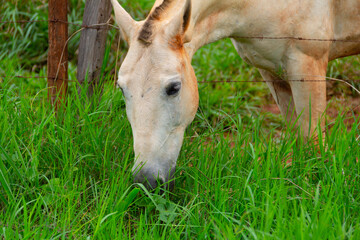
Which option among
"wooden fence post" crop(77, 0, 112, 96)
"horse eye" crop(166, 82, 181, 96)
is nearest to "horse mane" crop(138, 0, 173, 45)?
"horse eye" crop(166, 82, 181, 96)

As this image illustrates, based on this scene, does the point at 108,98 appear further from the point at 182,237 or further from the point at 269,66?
the point at 182,237

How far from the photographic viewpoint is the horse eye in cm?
256

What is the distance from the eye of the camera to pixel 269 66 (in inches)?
136

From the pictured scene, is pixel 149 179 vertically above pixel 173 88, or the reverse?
pixel 173 88

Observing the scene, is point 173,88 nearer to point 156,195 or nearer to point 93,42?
point 156,195

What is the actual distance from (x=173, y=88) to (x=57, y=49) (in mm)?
1256

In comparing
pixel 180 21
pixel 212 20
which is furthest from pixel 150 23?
pixel 212 20

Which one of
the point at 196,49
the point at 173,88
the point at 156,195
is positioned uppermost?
the point at 196,49

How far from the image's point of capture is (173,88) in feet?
8.47

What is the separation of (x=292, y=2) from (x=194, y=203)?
159 centimetres

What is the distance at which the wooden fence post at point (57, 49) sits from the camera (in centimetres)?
341

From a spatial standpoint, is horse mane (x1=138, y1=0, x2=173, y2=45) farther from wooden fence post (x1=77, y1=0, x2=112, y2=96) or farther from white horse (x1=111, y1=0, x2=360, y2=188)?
wooden fence post (x1=77, y1=0, x2=112, y2=96)

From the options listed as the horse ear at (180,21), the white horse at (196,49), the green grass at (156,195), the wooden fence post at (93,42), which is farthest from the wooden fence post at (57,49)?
the horse ear at (180,21)

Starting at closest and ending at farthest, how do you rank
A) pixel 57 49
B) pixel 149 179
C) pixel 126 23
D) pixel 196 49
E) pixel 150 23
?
1. pixel 149 179
2. pixel 150 23
3. pixel 126 23
4. pixel 196 49
5. pixel 57 49
